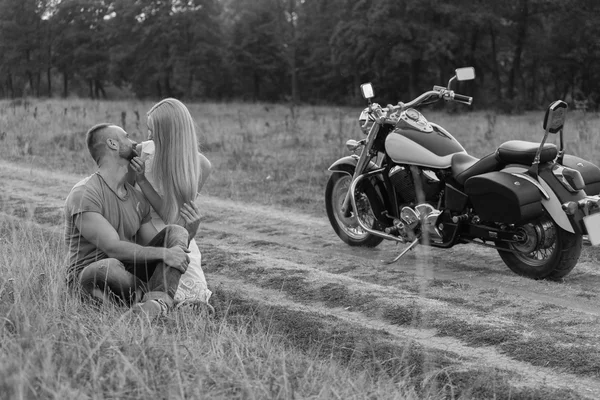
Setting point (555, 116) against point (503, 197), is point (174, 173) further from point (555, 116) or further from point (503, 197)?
point (555, 116)

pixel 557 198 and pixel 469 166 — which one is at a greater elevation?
pixel 469 166

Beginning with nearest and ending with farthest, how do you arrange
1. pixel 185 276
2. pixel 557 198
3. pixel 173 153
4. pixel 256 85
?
1. pixel 173 153
2. pixel 185 276
3. pixel 557 198
4. pixel 256 85

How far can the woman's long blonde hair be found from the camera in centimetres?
479

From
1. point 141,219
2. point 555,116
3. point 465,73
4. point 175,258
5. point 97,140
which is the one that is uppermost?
point 465,73

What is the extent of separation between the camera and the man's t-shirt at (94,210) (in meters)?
4.50

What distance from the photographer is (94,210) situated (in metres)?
4.51

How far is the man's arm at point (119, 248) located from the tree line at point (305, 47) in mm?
36967

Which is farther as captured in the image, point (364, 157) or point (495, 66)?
point (495, 66)

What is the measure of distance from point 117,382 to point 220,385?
366 mm

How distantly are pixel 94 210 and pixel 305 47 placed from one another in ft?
187

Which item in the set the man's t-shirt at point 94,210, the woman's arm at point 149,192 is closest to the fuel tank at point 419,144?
the woman's arm at point 149,192

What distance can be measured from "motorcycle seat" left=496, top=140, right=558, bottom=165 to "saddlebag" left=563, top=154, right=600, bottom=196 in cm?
22

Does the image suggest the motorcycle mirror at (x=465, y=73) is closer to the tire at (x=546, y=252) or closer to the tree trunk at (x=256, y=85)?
the tire at (x=546, y=252)

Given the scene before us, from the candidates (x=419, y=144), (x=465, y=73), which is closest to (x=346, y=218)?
(x=419, y=144)
